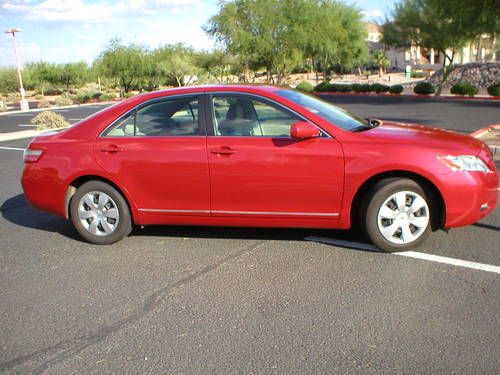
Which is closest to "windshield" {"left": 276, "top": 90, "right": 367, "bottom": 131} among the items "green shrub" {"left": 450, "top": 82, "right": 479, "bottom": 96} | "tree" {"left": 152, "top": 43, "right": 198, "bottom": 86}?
"green shrub" {"left": 450, "top": 82, "right": 479, "bottom": 96}

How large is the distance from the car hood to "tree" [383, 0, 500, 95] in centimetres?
1692

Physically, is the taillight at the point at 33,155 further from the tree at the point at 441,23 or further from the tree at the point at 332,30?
the tree at the point at 332,30

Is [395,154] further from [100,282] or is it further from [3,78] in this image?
[3,78]

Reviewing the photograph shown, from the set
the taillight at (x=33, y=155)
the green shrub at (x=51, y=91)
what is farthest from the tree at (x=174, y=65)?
the taillight at (x=33, y=155)

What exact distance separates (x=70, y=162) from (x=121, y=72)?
43.0 meters

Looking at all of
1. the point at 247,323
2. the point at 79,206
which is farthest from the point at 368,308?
the point at 79,206

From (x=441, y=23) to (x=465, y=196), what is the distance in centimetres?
2789

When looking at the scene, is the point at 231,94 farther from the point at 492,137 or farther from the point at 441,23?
the point at 441,23

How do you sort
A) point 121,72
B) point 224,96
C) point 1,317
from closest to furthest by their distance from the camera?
point 1,317 → point 224,96 → point 121,72

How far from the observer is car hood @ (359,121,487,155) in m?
4.91

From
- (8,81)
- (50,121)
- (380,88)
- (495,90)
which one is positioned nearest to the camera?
(50,121)

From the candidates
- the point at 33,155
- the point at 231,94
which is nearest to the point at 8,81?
the point at 33,155

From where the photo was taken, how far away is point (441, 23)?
29422 mm

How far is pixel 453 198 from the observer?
4.83m
